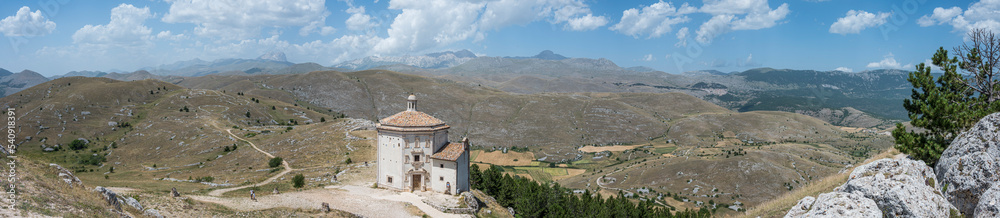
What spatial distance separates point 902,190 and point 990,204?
9.16 ft

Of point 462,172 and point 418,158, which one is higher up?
point 418,158

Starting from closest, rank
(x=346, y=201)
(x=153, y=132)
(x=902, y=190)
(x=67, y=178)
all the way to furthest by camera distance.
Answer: (x=902, y=190), (x=67, y=178), (x=346, y=201), (x=153, y=132)

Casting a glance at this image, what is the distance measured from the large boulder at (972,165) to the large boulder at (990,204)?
40 cm

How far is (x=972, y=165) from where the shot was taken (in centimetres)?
1648

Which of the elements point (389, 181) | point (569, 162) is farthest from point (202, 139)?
point (569, 162)

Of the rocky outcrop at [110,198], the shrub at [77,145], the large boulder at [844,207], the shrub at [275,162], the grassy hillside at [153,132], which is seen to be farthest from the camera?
the shrub at [77,145]

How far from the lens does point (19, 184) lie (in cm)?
1873

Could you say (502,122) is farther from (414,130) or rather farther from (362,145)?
(414,130)

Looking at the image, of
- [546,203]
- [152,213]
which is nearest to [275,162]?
[546,203]

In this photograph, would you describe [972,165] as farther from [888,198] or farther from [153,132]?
[153,132]

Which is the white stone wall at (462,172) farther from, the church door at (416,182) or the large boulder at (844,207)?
the large boulder at (844,207)

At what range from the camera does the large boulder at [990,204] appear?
1476 centimetres

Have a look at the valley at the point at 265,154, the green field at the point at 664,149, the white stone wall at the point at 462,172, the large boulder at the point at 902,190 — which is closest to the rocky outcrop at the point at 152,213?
the valley at the point at 265,154

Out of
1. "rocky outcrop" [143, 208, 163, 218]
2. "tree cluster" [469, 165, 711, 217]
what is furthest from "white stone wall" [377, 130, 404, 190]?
"rocky outcrop" [143, 208, 163, 218]
